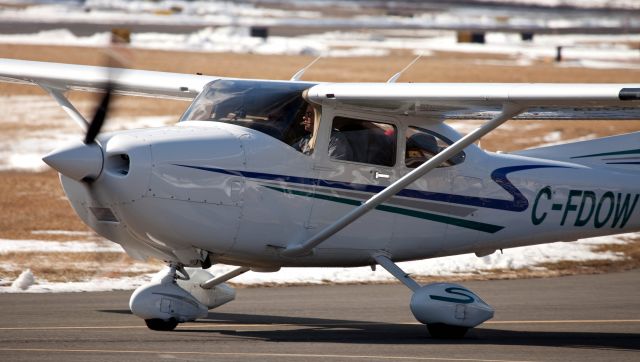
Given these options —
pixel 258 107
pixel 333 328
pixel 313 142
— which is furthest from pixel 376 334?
pixel 258 107

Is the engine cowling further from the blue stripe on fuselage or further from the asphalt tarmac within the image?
the blue stripe on fuselage

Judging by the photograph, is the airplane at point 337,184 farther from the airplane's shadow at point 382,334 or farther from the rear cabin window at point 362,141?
the airplane's shadow at point 382,334

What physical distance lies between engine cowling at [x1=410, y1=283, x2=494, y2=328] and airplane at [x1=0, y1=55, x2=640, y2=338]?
1 centimetres

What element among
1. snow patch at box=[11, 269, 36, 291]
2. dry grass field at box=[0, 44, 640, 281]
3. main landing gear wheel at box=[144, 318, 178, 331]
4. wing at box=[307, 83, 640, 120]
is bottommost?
dry grass field at box=[0, 44, 640, 281]

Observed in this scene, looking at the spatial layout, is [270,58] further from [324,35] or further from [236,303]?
[236,303]

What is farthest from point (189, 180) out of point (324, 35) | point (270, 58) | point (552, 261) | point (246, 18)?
point (246, 18)

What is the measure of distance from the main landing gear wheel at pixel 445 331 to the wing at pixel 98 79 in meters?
3.75

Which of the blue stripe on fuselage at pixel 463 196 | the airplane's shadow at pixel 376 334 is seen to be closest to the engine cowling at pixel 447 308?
the airplane's shadow at pixel 376 334

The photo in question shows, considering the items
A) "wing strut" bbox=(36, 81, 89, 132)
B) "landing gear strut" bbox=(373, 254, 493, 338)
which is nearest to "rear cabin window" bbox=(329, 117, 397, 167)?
"landing gear strut" bbox=(373, 254, 493, 338)

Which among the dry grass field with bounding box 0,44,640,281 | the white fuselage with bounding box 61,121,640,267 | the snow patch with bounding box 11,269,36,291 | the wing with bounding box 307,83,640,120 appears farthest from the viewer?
the dry grass field with bounding box 0,44,640,281

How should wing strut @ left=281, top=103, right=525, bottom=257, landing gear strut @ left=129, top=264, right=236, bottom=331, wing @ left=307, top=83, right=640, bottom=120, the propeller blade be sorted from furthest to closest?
wing strut @ left=281, top=103, right=525, bottom=257 → landing gear strut @ left=129, top=264, right=236, bottom=331 → wing @ left=307, top=83, right=640, bottom=120 → the propeller blade

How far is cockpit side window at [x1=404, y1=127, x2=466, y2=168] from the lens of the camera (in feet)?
39.0

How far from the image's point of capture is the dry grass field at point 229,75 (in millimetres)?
18219

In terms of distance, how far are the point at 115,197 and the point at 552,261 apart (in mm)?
8791
